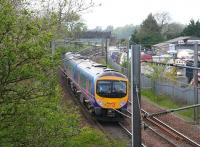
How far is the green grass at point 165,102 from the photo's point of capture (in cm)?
2728

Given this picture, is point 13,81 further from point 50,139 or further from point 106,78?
point 106,78

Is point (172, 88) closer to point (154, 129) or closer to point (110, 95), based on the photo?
point (110, 95)

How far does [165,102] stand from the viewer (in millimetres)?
32188

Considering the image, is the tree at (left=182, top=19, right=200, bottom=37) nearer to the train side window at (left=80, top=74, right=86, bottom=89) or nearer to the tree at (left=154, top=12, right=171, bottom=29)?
the tree at (left=154, top=12, right=171, bottom=29)

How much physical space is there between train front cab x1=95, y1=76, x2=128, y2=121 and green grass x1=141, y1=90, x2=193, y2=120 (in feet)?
12.9

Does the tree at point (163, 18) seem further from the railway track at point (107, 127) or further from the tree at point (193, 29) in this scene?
the railway track at point (107, 127)

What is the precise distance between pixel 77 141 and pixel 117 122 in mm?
10389

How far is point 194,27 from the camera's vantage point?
8506cm

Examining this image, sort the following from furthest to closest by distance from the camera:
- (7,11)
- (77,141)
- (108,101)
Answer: (108,101)
(77,141)
(7,11)

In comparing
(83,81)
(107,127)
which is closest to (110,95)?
(107,127)

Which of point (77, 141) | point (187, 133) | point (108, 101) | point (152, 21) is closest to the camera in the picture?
point (77, 141)

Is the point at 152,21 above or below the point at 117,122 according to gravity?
above

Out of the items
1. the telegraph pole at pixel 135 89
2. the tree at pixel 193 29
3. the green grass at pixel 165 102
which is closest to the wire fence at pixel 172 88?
the green grass at pixel 165 102

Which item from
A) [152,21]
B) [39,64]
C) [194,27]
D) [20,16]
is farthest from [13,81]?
[152,21]
